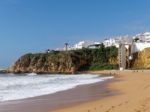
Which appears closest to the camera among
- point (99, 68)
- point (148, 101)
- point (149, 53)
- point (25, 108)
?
point (148, 101)

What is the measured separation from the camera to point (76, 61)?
68.1 m

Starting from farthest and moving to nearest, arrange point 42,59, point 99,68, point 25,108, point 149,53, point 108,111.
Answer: point 42,59
point 99,68
point 149,53
point 25,108
point 108,111

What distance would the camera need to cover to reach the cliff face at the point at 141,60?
204 ft

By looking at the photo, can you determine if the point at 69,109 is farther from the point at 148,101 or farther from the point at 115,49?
the point at 115,49

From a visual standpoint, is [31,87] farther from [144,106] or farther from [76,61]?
[76,61]

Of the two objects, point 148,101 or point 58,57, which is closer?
point 148,101

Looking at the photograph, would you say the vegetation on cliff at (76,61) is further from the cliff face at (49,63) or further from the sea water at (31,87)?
the sea water at (31,87)

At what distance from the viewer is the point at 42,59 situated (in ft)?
237

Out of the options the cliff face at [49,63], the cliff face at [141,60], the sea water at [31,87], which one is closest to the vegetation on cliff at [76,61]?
the cliff face at [49,63]

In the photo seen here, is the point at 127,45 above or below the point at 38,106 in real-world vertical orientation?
above

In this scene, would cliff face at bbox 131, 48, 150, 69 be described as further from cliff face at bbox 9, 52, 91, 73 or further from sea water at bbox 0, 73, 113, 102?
sea water at bbox 0, 73, 113, 102

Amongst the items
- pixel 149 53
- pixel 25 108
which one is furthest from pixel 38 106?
pixel 149 53

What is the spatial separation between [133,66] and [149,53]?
3487 mm

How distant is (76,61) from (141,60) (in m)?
11.7
